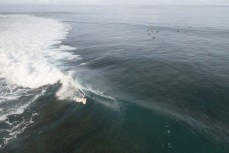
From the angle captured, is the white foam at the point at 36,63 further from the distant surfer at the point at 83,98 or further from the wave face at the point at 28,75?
the distant surfer at the point at 83,98

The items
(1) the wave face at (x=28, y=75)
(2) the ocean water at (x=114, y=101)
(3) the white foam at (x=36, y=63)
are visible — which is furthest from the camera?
(3) the white foam at (x=36, y=63)

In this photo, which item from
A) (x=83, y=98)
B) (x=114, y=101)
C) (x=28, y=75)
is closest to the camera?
(x=114, y=101)

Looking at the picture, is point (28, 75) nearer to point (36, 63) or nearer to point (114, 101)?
point (36, 63)

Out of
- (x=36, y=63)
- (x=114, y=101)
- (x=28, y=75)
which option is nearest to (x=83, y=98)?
(x=114, y=101)

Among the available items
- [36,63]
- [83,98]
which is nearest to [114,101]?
[83,98]

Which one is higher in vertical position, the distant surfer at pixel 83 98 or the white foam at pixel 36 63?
the white foam at pixel 36 63

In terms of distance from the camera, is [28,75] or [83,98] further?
[28,75]

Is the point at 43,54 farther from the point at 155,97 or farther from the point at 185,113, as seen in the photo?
the point at 185,113

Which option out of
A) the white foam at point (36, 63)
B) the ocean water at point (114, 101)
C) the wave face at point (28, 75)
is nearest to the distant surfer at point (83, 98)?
the wave face at point (28, 75)

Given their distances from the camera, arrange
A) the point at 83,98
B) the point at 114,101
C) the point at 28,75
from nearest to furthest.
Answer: the point at 114,101, the point at 83,98, the point at 28,75

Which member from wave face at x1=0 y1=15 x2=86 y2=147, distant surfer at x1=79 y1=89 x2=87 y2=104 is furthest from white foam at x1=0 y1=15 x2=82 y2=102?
distant surfer at x1=79 y1=89 x2=87 y2=104

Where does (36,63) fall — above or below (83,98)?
above

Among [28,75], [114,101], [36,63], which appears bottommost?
[114,101]

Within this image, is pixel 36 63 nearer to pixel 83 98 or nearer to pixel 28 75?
pixel 28 75
